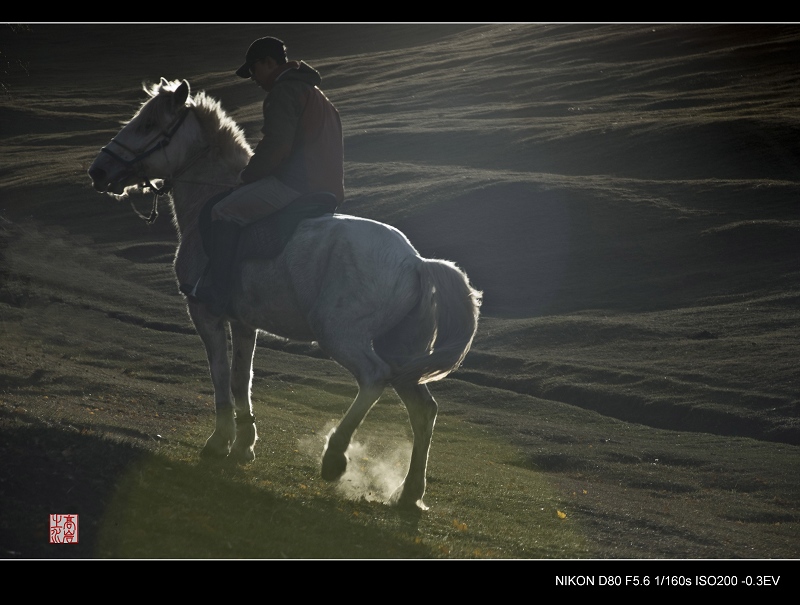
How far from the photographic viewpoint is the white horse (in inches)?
446

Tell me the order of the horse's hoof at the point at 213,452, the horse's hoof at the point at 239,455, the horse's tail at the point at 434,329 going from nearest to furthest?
1. the horse's tail at the point at 434,329
2. the horse's hoof at the point at 213,452
3. the horse's hoof at the point at 239,455

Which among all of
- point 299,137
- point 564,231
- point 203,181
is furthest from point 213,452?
point 564,231

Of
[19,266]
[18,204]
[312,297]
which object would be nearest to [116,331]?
[19,266]

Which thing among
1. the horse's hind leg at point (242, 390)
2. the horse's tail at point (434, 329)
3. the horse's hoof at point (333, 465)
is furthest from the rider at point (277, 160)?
the horse's hoof at point (333, 465)

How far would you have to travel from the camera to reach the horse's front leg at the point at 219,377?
12.9 meters

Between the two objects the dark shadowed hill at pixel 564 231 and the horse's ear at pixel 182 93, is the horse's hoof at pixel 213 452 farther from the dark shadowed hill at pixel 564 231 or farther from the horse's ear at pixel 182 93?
the horse's ear at pixel 182 93

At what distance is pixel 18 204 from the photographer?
282 ft

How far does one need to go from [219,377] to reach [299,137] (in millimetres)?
3631

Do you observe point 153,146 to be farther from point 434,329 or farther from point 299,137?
point 434,329

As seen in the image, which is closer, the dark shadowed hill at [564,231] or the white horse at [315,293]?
the white horse at [315,293]

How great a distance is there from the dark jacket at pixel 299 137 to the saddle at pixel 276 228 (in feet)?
0.72

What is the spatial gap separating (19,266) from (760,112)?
74.5 metres

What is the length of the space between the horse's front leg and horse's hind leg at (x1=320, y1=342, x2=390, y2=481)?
Result: 227cm

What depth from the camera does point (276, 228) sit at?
12.0 metres
